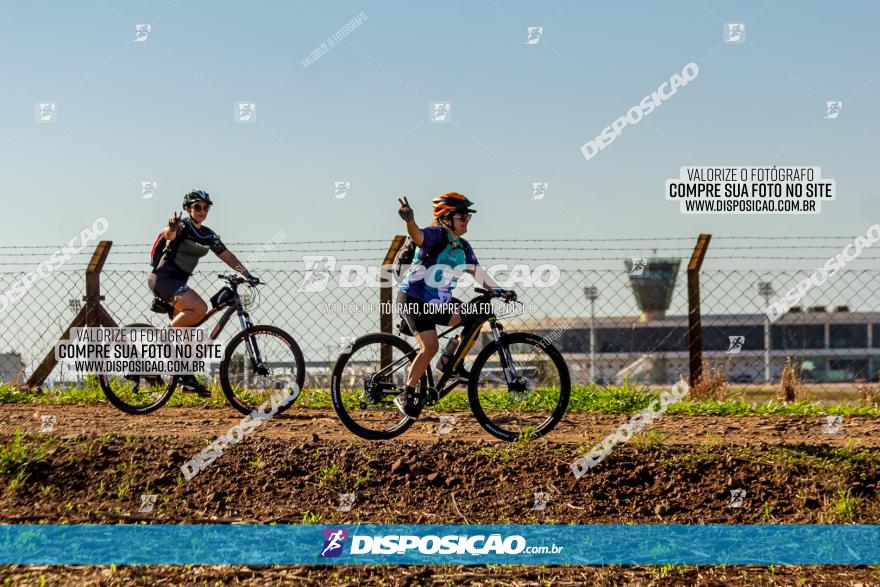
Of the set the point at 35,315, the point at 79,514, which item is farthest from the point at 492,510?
the point at 35,315

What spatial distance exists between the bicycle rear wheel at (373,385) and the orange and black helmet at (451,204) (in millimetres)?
1022

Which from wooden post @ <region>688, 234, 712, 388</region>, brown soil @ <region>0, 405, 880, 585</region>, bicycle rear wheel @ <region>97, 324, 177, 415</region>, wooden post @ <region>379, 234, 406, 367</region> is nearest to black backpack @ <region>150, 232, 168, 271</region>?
bicycle rear wheel @ <region>97, 324, 177, 415</region>

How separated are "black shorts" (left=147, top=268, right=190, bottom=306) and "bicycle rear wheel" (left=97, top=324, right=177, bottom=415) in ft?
1.37

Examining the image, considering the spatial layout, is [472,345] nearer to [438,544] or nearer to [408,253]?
[408,253]

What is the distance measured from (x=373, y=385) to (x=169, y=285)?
264 centimetres

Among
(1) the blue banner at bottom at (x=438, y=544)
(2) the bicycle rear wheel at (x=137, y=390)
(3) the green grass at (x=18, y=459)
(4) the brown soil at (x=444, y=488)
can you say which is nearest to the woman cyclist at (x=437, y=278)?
(4) the brown soil at (x=444, y=488)

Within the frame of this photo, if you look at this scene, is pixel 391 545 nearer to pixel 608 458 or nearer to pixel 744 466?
pixel 608 458

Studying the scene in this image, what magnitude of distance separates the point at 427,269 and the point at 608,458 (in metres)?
1.92

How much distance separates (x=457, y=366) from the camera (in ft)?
23.1

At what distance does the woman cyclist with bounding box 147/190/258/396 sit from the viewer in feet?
28.3

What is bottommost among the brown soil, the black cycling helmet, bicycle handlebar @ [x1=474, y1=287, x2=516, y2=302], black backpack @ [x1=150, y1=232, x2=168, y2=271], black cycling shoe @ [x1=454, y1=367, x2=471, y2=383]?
the brown soil

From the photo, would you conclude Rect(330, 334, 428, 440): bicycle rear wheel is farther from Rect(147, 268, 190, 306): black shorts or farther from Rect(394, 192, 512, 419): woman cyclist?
Rect(147, 268, 190, 306): black shorts

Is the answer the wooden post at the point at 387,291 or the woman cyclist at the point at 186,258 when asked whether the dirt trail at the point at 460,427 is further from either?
the wooden post at the point at 387,291

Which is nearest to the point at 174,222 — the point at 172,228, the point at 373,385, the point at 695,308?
the point at 172,228
